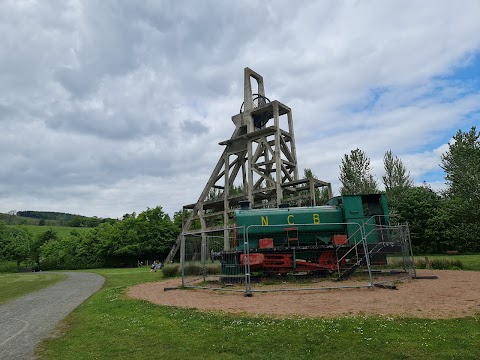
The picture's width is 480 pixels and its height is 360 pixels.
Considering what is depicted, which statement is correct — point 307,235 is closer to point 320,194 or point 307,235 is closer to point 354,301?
point 354,301

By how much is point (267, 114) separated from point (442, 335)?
26729 mm

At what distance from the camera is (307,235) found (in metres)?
17.5

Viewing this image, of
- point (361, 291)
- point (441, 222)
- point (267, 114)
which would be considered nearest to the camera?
point (361, 291)

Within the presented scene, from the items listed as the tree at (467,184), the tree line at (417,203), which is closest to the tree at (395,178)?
the tree line at (417,203)

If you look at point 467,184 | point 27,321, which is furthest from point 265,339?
point 467,184

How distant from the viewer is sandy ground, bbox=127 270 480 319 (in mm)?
8719

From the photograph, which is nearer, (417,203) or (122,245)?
(417,203)

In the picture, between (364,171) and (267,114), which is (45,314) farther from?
(364,171)

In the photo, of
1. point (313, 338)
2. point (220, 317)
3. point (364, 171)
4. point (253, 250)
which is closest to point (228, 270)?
point (253, 250)

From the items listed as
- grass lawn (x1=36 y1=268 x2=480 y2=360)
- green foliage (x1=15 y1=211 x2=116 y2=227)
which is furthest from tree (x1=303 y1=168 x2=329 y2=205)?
green foliage (x1=15 y1=211 x2=116 y2=227)

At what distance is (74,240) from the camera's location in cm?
6112

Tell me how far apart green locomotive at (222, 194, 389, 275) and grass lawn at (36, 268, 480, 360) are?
7680 millimetres

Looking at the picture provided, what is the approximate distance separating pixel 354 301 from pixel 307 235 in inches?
286

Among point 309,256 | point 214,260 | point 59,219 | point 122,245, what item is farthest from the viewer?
point 59,219
